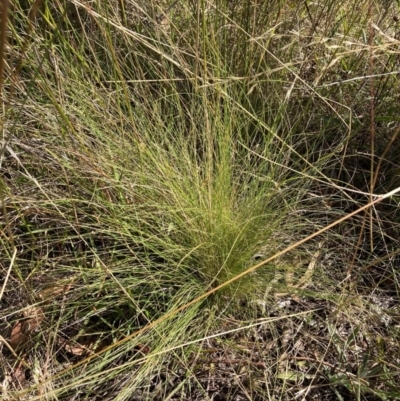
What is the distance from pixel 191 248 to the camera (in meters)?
1.10

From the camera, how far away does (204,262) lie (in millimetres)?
1123

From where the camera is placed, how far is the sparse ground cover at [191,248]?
3.44 feet

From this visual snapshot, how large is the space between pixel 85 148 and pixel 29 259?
32 centimetres

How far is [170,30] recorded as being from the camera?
141cm

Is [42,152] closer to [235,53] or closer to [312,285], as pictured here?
[235,53]

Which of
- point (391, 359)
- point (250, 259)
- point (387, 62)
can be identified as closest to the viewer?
point (391, 359)

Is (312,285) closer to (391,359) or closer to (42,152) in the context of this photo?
(391,359)

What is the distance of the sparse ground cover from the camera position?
1.05 m

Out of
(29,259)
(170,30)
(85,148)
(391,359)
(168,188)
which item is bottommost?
(391,359)

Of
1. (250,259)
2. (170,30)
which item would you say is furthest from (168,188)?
(170,30)

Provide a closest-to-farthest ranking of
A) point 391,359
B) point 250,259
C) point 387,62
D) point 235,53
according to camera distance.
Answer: point 391,359
point 250,259
point 387,62
point 235,53

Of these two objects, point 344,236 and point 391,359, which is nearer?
point 391,359

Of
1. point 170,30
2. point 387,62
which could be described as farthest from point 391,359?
point 170,30

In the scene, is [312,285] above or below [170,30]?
below
